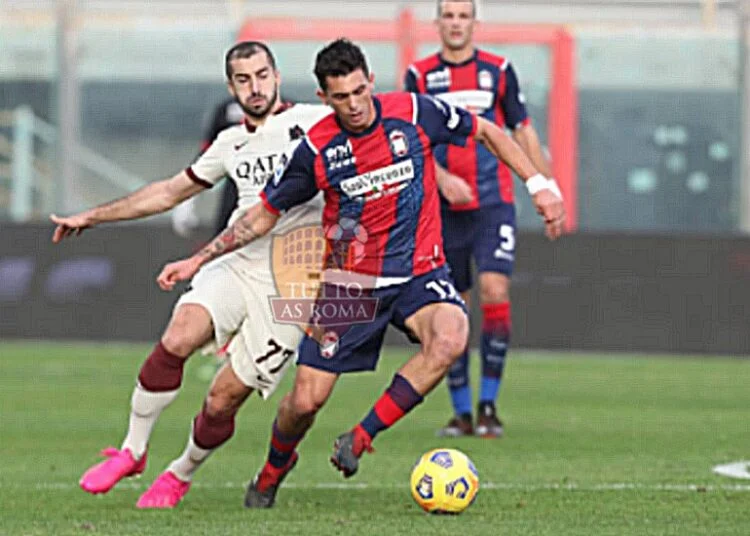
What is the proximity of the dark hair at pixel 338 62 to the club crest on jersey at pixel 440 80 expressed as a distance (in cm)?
342

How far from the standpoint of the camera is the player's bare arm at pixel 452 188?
1040 centimetres

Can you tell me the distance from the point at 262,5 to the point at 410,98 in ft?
36.1

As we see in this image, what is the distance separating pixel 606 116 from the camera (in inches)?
742

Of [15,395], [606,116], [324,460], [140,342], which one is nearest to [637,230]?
[606,116]

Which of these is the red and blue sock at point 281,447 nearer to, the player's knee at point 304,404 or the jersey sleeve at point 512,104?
the player's knee at point 304,404

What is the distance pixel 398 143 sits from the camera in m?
7.98

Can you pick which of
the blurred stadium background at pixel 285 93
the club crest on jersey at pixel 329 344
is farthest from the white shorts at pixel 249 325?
the blurred stadium background at pixel 285 93

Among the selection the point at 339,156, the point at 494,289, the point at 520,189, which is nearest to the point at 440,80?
the point at 494,289

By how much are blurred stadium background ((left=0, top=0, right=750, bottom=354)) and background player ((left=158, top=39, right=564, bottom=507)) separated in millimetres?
9950

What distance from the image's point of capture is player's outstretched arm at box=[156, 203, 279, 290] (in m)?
7.91

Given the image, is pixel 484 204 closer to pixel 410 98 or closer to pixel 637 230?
pixel 410 98

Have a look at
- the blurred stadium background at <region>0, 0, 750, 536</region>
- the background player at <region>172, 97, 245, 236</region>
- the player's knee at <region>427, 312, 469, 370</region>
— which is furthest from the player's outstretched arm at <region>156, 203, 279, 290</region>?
the blurred stadium background at <region>0, 0, 750, 536</region>

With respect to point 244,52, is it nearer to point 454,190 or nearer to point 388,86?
point 454,190

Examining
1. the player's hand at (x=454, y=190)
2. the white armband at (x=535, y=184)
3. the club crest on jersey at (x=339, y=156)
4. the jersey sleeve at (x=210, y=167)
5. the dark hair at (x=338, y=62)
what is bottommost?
the player's hand at (x=454, y=190)
